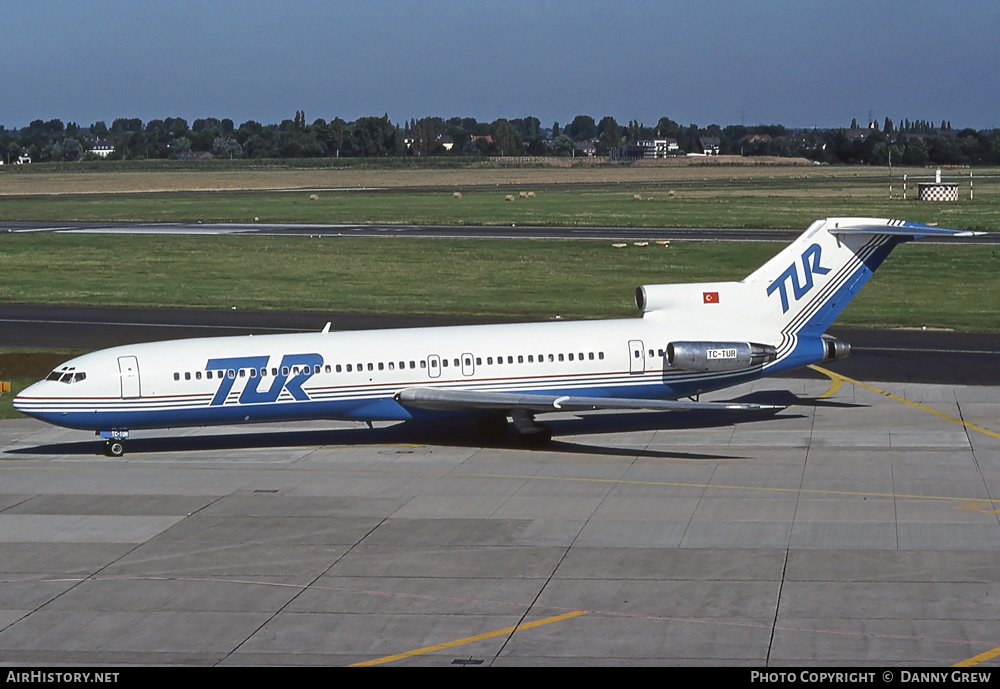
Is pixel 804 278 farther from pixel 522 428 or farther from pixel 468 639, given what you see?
pixel 468 639

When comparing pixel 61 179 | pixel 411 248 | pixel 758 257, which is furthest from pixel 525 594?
pixel 61 179

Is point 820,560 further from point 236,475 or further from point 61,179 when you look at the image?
point 61,179

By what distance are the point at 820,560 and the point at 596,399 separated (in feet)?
36.3

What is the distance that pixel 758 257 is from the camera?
249 feet

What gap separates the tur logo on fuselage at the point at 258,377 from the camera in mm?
32656

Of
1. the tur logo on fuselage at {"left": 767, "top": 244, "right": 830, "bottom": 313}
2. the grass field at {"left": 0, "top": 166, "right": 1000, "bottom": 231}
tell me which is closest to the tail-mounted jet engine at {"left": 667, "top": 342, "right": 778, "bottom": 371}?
the tur logo on fuselage at {"left": 767, "top": 244, "right": 830, "bottom": 313}

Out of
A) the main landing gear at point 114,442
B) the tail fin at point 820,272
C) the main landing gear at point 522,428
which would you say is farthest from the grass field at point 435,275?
the main landing gear at point 114,442

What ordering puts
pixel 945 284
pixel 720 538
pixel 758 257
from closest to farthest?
pixel 720 538 → pixel 945 284 → pixel 758 257

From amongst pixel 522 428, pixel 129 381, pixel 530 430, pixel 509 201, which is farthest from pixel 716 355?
pixel 509 201

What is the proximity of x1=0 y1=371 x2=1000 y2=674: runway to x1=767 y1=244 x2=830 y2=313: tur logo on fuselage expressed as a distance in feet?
12.1

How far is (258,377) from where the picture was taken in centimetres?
3281

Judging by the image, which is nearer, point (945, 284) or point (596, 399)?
point (596, 399)

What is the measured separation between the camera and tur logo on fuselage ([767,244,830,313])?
35.8 m

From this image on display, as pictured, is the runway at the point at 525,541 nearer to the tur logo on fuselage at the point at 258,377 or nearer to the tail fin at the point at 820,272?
the tur logo on fuselage at the point at 258,377
